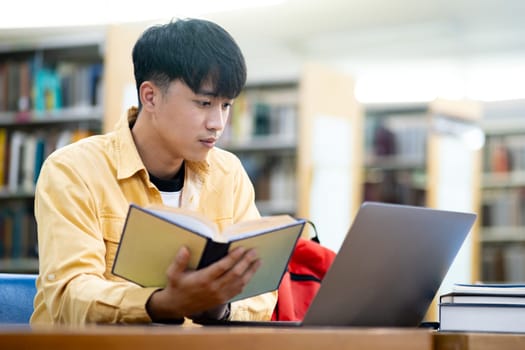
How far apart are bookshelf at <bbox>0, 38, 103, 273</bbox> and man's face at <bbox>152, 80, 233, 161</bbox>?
10.2ft

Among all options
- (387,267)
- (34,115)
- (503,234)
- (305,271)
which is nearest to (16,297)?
(305,271)

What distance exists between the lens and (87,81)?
4738 mm

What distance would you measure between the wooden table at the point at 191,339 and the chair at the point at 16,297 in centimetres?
77

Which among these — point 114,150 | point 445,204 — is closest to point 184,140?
point 114,150

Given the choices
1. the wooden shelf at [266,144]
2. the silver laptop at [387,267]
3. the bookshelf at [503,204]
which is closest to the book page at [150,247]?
the silver laptop at [387,267]

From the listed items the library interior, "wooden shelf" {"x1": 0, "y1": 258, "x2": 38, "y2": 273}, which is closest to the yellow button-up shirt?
the library interior

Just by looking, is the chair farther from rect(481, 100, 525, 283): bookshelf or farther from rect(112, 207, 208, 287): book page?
rect(481, 100, 525, 283): bookshelf

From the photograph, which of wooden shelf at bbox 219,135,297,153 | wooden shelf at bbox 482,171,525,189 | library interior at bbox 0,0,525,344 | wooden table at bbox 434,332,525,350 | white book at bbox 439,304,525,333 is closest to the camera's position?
wooden table at bbox 434,332,525,350

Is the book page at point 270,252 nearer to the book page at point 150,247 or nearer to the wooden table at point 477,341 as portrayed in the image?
the book page at point 150,247

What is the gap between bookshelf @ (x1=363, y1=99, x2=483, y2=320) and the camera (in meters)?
5.79

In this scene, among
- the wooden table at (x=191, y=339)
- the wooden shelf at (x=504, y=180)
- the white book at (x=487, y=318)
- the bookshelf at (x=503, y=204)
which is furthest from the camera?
the wooden shelf at (x=504, y=180)

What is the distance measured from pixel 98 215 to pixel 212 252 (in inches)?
17.5

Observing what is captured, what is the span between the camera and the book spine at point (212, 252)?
1.10 m

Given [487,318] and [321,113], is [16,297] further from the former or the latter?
[321,113]
